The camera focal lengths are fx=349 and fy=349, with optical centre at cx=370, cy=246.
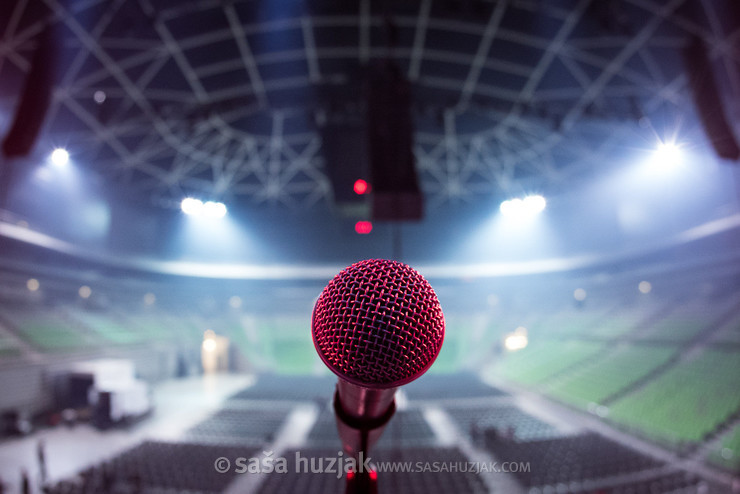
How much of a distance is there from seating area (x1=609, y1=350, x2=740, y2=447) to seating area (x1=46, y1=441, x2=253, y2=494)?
1762cm

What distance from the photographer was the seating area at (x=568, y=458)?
36.6ft

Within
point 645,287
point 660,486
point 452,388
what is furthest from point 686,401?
point 645,287

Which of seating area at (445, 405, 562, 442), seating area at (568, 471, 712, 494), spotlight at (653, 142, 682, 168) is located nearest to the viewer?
seating area at (568, 471, 712, 494)

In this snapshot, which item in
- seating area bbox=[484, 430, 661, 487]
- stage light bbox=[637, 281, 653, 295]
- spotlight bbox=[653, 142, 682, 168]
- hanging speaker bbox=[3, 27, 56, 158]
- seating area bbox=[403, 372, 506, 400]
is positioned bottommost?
seating area bbox=[403, 372, 506, 400]

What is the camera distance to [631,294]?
30.1 m

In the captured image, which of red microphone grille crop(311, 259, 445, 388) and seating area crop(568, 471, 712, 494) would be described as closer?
red microphone grille crop(311, 259, 445, 388)

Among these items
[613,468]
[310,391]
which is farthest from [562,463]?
[310,391]

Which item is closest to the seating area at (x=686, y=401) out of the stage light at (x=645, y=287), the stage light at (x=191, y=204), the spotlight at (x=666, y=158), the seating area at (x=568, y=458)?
the seating area at (x=568, y=458)

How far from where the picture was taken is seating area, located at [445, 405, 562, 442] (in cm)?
1522

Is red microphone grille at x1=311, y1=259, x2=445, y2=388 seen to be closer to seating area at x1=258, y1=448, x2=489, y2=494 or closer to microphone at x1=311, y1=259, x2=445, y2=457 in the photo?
microphone at x1=311, y1=259, x2=445, y2=457

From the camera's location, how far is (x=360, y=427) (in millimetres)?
1497

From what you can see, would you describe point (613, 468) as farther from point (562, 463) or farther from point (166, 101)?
point (166, 101)

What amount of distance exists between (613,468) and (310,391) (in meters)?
19.7

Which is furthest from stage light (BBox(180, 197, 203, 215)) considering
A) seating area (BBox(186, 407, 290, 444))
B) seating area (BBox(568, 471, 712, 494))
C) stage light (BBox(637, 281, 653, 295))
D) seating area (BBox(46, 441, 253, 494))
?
stage light (BBox(637, 281, 653, 295))
